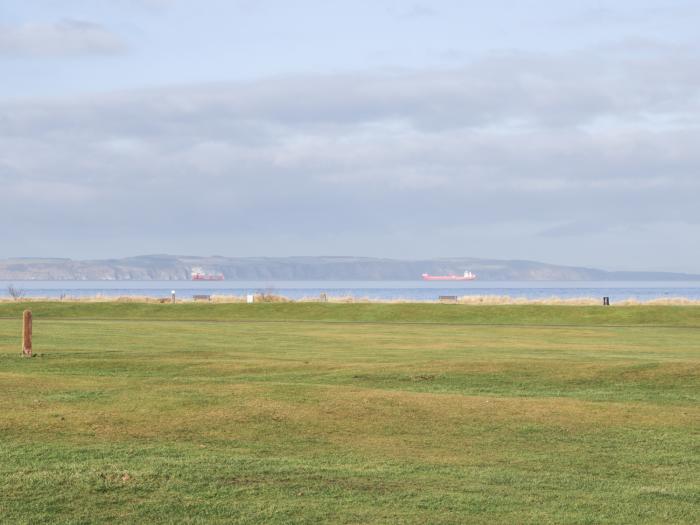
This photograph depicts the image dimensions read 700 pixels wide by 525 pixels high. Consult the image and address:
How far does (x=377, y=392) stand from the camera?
18.9m

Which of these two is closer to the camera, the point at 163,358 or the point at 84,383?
the point at 84,383

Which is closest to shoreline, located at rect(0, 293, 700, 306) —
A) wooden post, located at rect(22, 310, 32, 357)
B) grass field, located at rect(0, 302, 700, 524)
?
grass field, located at rect(0, 302, 700, 524)

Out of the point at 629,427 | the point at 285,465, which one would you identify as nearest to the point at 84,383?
the point at 285,465

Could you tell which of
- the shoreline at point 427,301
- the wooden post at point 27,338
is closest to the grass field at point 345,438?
the wooden post at point 27,338

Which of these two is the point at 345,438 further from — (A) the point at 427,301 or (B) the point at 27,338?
(A) the point at 427,301

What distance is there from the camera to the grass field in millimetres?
10945

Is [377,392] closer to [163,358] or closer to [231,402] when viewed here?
[231,402]

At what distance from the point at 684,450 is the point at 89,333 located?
92.7ft

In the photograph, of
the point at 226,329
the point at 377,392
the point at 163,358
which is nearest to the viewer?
the point at 377,392

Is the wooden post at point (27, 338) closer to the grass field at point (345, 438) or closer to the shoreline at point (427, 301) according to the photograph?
the grass field at point (345, 438)

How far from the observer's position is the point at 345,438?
15.0m

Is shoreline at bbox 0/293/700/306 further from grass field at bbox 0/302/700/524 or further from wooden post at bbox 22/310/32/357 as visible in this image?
wooden post at bbox 22/310/32/357

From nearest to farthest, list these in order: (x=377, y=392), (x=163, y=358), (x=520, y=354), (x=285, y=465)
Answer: (x=285, y=465), (x=377, y=392), (x=163, y=358), (x=520, y=354)

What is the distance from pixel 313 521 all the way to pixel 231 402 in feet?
23.7
